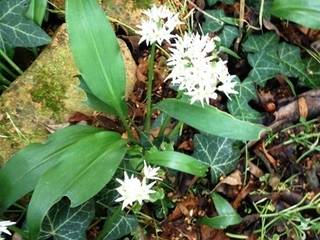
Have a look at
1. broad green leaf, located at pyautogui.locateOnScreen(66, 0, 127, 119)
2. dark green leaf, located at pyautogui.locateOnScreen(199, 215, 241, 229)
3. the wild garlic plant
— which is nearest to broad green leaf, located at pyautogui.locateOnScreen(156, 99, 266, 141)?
the wild garlic plant

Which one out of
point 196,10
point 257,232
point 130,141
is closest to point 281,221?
point 257,232

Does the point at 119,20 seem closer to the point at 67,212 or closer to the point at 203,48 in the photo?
the point at 203,48

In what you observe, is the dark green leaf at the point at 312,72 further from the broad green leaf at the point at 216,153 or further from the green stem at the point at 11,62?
the green stem at the point at 11,62

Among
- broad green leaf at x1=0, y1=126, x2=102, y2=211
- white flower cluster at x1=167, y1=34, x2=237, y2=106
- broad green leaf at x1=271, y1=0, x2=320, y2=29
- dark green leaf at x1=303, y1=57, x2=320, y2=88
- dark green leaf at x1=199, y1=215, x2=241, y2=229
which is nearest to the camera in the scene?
white flower cluster at x1=167, y1=34, x2=237, y2=106

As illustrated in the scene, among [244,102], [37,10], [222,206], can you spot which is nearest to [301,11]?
[244,102]

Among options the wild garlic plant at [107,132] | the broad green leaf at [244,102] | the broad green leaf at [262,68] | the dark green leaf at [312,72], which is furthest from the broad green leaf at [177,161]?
the dark green leaf at [312,72]

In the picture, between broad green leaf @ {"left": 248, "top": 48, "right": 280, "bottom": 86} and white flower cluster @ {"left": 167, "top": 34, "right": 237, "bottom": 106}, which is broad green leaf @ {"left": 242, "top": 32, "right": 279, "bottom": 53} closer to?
broad green leaf @ {"left": 248, "top": 48, "right": 280, "bottom": 86}
